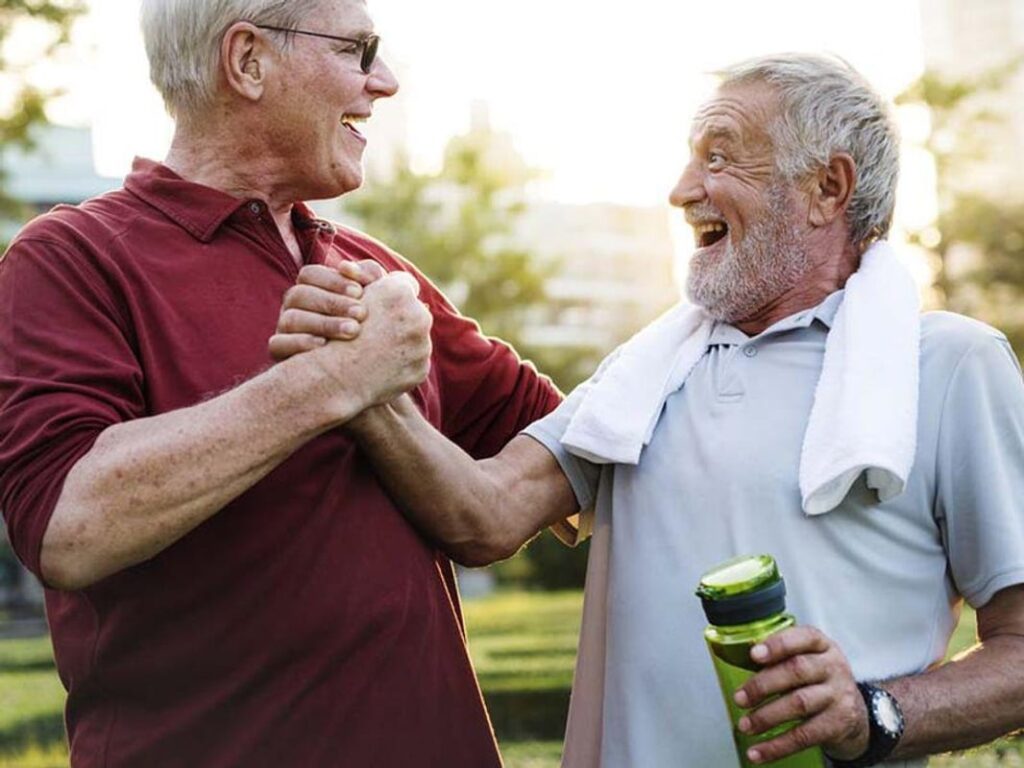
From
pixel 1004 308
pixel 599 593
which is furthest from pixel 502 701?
pixel 1004 308

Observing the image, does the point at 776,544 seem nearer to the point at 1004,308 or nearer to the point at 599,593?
the point at 599,593

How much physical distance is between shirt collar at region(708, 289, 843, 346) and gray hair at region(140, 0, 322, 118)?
1.06 metres

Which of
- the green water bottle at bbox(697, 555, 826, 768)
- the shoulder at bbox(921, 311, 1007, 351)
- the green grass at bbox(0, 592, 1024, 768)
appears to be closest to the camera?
the green water bottle at bbox(697, 555, 826, 768)

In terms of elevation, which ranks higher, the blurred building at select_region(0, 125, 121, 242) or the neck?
the neck

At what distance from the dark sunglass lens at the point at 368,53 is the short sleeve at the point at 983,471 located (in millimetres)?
1293

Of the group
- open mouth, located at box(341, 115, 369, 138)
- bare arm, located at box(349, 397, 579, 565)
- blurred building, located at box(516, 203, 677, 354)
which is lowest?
blurred building, located at box(516, 203, 677, 354)

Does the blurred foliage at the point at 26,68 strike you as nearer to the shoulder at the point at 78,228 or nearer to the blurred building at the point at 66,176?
the shoulder at the point at 78,228

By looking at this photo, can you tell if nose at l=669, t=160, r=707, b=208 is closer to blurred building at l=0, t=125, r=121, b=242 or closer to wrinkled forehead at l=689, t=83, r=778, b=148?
wrinkled forehead at l=689, t=83, r=778, b=148

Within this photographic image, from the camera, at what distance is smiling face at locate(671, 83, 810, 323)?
3.07m

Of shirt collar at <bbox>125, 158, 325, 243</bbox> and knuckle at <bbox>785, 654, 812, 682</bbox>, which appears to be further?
shirt collar at <bbox>125, 158, 325, 243</bbox>

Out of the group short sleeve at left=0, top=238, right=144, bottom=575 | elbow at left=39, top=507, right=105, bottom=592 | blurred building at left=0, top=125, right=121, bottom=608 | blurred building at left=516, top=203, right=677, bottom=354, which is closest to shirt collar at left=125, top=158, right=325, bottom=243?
short sleeve at left=0, top=238, right=144, bottom=575

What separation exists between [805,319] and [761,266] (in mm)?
146

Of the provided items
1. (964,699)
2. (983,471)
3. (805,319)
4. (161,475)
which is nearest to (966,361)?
(983,471)

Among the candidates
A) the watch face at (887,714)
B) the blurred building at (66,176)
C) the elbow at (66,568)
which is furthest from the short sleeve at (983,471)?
the blurred building at (66,176)
